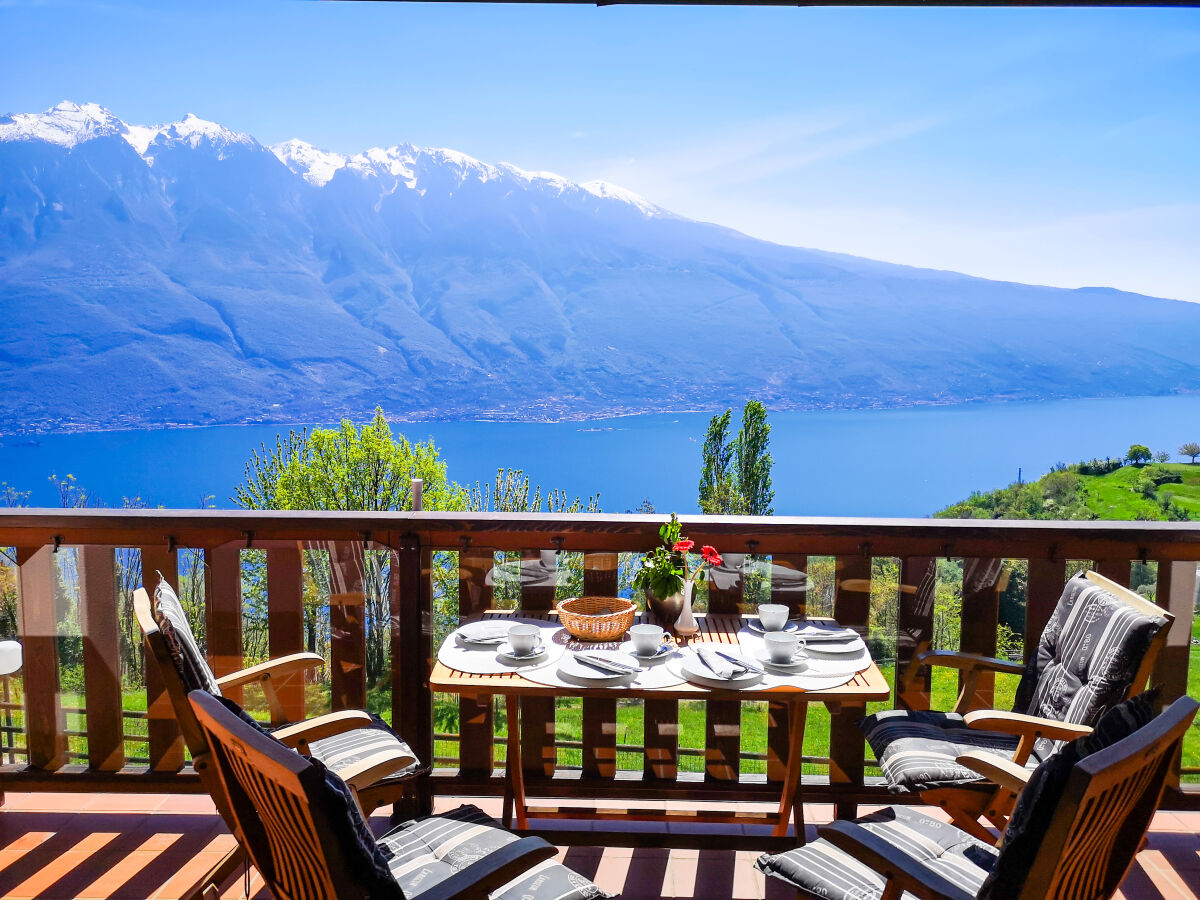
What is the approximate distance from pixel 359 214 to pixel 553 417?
1238 inches

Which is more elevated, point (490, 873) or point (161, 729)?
point (490, 873)

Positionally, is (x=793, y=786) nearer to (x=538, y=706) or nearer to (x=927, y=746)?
(x=927, y=746)

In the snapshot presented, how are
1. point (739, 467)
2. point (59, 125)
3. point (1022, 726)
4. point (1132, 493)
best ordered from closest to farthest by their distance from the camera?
point (1022, 726) < point (739, 467) < point (1132, 493) < point (59, 125)

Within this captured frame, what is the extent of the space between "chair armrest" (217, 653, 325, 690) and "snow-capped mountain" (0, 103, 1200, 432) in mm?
44002

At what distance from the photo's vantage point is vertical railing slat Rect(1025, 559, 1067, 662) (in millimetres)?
2541

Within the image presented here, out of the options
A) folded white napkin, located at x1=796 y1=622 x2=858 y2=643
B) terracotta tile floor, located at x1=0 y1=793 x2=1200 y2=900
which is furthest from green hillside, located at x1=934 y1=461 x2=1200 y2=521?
folded white napkin, located at x1=796 y1=622 x2=858 y2=643

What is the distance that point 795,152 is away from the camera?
142 feet

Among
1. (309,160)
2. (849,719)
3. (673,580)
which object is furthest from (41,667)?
(309,160)

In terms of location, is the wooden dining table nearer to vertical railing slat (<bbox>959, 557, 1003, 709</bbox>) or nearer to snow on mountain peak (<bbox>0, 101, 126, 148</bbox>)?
vertical railing slat (<bbox>959, 557, 1003, 709</bbox>)

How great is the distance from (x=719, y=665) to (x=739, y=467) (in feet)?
65.0

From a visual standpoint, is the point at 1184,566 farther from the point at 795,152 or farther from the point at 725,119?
the point at 725,119

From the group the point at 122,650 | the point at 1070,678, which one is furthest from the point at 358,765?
the point at 1070,678

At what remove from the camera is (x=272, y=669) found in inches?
88.4

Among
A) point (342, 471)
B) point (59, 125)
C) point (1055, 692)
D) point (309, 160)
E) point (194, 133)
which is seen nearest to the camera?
point (1055, 692)
